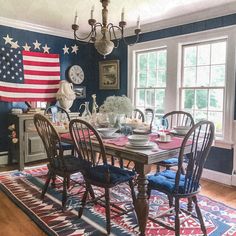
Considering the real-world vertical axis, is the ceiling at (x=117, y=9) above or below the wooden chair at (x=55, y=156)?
above

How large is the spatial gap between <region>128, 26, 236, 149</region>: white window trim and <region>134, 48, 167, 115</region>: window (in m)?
0.11

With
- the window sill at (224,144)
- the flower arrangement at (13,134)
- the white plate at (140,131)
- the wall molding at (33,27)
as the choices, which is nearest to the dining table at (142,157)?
the white plate at (140,131)

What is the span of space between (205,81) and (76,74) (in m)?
2.66

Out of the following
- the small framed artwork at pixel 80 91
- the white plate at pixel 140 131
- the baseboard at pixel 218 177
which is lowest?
the baseboard at pixel 218 177

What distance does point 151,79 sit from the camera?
461 cm

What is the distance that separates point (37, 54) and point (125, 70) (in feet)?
5.57

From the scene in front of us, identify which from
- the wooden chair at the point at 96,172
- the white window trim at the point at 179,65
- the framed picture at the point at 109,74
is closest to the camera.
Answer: the wooden chair at the point at 96,172

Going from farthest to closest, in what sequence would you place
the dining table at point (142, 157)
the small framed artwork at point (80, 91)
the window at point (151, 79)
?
the small framed artwork at point (80, 91), the window at point (151, 79), the dining table at point (142, 157)

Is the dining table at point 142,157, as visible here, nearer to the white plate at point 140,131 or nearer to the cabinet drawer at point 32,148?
the white plate at point 140,131

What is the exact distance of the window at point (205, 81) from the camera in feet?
12.1

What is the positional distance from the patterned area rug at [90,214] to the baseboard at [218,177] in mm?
704

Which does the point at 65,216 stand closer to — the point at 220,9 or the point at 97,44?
the point at 97,44

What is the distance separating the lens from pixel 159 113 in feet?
14.7

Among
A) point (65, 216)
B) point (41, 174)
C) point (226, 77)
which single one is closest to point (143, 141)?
point (65, 216)
